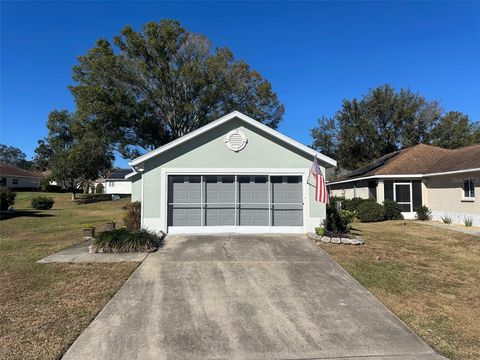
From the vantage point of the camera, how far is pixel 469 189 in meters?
17.3

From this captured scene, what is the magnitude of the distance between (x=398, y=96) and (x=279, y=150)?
2994cm

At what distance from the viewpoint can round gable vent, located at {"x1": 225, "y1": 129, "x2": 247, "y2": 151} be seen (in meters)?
13.0

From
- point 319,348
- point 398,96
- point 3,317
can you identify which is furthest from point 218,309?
point 398,96

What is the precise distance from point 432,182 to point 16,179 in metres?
56.5

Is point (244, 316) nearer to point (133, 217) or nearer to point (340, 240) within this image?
point (340, 240)

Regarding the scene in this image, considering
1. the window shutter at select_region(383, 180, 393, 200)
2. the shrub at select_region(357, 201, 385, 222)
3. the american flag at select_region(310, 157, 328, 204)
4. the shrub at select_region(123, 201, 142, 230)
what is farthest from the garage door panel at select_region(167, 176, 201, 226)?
the window shutter at select_region(383, 180, 393, 200)

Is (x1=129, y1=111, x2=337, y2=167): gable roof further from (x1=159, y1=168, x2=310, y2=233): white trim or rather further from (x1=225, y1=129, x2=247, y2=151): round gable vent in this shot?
(x1=159, y1=168, x2=310, y2=233): white trim

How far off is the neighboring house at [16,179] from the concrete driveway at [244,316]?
51.9 meters

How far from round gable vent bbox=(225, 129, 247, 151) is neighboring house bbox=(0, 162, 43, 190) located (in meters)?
48.2

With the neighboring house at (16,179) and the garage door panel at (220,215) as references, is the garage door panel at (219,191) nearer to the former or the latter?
the garage door panel at (220,215)

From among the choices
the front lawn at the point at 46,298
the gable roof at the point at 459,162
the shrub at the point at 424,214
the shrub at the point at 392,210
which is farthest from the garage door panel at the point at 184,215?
the shrub at the point at 424,214

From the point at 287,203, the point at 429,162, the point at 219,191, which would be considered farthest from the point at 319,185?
the point at 429,162

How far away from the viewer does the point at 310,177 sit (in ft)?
42.6

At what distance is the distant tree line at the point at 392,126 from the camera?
37.1 m
